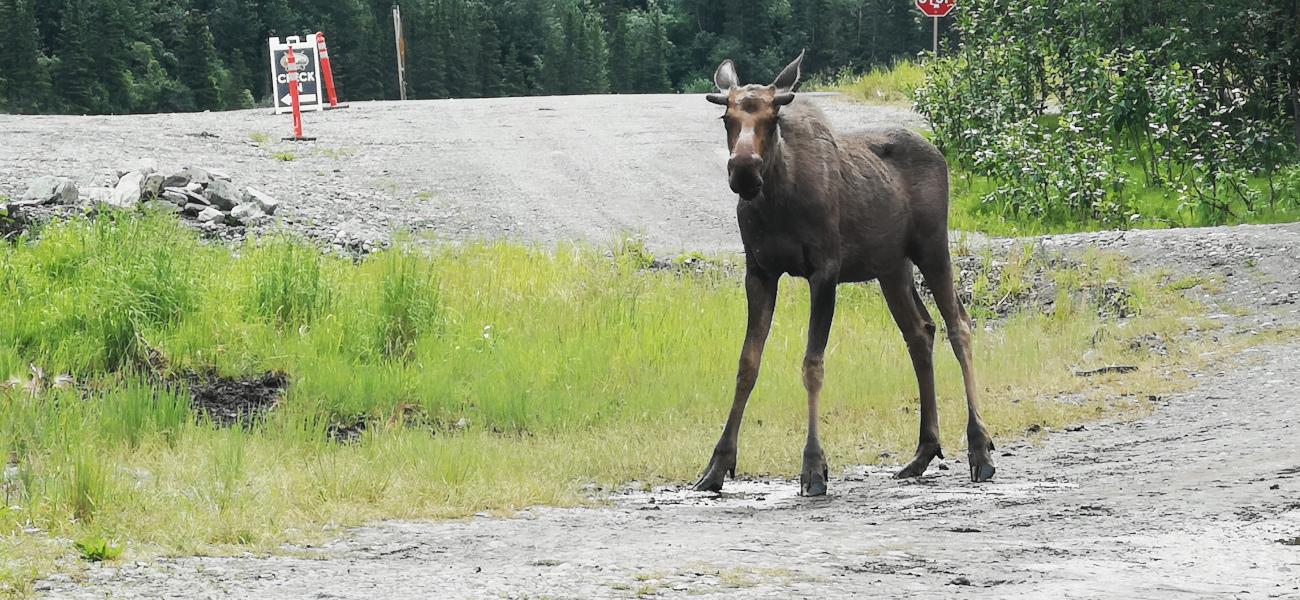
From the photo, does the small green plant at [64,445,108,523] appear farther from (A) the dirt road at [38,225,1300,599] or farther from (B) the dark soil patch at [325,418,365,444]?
(B) the dark soil patch at [325,418,365,444]

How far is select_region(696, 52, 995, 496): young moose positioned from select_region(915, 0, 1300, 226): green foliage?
1080cm

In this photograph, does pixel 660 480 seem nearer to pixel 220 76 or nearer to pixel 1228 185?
pixel 1228 185

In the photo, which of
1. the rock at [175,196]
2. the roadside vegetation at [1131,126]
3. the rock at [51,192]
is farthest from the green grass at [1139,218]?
the rock at [51,192]

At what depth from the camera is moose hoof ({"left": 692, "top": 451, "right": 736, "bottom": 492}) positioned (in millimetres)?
9234

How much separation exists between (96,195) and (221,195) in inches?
59.4

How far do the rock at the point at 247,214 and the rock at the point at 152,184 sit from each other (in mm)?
856

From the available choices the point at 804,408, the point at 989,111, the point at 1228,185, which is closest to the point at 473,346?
the point at 804,408

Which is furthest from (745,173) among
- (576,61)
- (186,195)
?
(576,61)

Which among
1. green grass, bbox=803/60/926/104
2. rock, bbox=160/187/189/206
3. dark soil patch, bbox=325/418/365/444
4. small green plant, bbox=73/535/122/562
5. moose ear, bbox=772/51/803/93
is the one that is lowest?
dark soil patch, bbox=325/418/365/444

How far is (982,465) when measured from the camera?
9.55 meters

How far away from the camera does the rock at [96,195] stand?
17.9 metres

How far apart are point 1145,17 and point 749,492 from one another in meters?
16.4

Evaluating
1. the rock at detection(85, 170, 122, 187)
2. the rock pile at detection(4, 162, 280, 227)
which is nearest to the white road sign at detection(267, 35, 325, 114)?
the rock at detection(85, 170, 122, 187)

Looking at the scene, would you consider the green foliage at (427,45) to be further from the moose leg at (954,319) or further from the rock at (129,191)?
the moose leg at (954,319)
